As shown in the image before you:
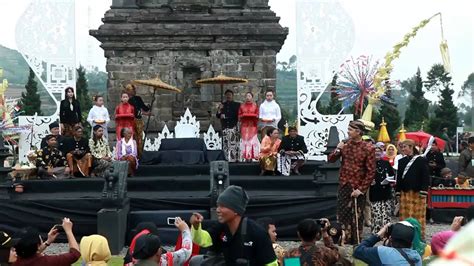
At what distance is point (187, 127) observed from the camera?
20641 millimetres

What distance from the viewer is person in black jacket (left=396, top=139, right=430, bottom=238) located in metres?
12.8

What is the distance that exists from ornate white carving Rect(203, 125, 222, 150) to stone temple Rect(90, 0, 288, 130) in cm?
138

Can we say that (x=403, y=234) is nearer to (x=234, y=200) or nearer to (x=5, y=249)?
(x=234, y=200)

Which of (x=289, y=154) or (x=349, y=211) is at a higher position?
(x=289, y=154)

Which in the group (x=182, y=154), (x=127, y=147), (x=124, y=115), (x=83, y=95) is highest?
(x=83, y=95)

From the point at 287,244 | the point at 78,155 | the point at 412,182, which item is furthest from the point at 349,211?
the point at 78,155

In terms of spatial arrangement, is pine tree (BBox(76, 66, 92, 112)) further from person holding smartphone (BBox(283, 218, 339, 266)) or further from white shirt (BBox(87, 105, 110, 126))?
person holding smartphone (BBox(283, 218, 339, 266))

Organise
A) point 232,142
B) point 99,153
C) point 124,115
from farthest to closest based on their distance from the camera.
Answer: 1. point 232,142
2. point 124,115
3. point 99,153

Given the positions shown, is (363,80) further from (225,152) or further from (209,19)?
(225,152)

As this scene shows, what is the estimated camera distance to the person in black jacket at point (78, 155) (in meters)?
17.1

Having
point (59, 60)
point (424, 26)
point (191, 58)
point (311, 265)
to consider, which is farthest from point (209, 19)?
point (311, 265)

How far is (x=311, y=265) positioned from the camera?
580cm

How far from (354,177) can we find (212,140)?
29.7 ft

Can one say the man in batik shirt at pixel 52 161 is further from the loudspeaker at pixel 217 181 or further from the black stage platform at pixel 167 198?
the loudspeaker at pixel 217 181
